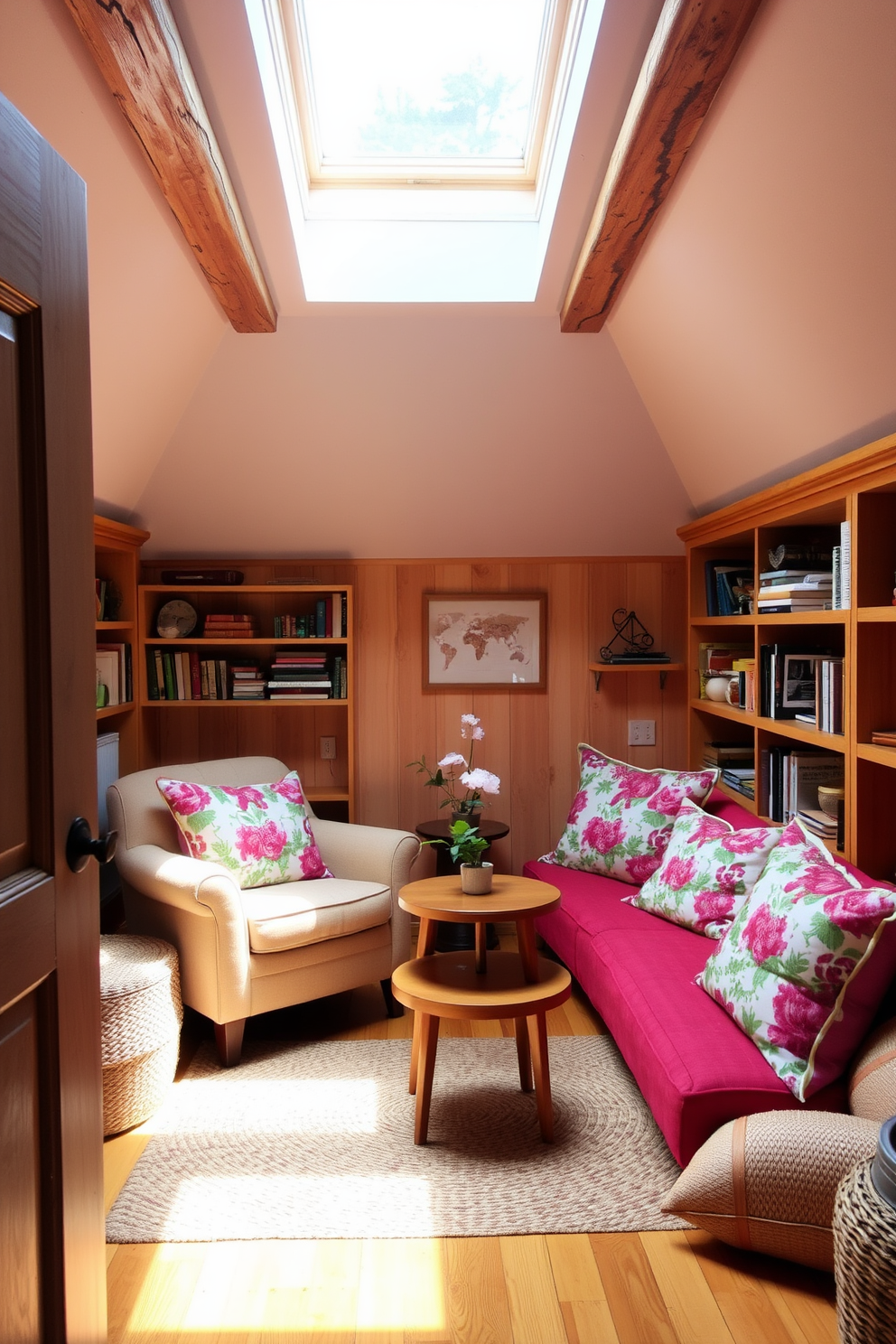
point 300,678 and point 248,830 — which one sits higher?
point 300,678

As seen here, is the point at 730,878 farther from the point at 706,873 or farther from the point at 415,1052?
the point at 415,1052

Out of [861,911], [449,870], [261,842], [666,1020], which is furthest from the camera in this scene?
[449,870]

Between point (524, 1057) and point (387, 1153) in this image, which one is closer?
point (387, 1153)

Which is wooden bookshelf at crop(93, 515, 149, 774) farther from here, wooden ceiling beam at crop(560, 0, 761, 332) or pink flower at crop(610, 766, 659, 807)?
wooden ceiling beam at crop(560, 0, 761, 332)

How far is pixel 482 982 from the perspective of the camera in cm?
277

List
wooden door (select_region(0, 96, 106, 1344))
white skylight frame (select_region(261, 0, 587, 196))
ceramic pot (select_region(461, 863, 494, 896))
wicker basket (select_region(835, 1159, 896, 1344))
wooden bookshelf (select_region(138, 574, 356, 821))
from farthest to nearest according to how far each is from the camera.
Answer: wooden bookshelf (select_region(138, 574, 356, 821)) → ceramic pot (select_region(461, 863, 494, 896)) → white skylight frame (select_region(261, 0, 587, 196)) → wicker basket (select_region(835, 1159, 896, 1344)) → wooden door (select_region(0, 96, 106, 1344))

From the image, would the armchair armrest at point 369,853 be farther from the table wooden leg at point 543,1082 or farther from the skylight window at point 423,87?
the skylight window at point 423,87

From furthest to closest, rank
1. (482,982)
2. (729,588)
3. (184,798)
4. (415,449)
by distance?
1. (415,449)
2. (729,588)
3. (184,798)
4. (482,982)

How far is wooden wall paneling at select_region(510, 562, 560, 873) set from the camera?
178 inches

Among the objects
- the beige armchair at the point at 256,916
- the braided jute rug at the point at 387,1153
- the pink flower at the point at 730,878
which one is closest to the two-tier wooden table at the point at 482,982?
the braided jute rug at the point at 387,1153

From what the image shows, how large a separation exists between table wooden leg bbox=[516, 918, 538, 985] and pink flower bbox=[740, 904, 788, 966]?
24.0 inches

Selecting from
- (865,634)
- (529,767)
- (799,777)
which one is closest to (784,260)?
(865,634)

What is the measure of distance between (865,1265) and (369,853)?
2396 millimetres

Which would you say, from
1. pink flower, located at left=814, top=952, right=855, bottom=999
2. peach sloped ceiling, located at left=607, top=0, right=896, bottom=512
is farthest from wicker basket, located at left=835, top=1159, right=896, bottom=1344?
peach sloped ceiling, located at left=607, top=0, right=896, bottom=512
